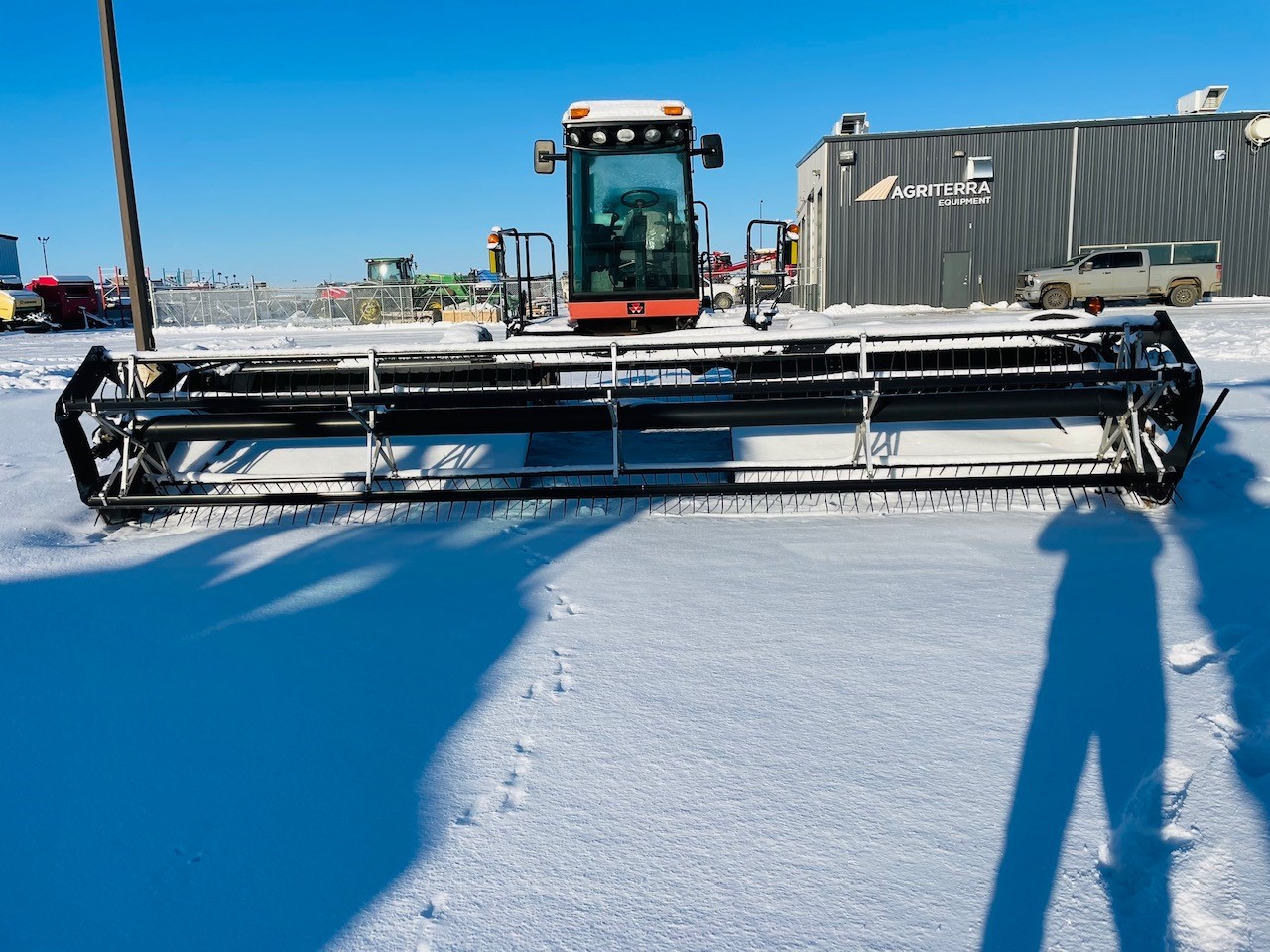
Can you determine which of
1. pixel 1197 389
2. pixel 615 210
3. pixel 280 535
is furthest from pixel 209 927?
pixel 615 210

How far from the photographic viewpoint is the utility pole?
961 centimetres

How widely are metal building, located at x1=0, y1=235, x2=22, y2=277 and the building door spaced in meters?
40.9

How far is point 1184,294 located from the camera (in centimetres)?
2192

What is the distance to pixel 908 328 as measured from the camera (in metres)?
5.20

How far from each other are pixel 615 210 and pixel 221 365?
3420mm

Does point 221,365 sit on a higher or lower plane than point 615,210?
lower

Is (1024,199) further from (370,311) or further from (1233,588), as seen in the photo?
(1233,588)

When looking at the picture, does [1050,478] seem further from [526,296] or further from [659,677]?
[526,296]

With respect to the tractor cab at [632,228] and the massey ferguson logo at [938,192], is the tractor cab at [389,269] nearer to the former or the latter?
the massey ferguson logo at [938,192]

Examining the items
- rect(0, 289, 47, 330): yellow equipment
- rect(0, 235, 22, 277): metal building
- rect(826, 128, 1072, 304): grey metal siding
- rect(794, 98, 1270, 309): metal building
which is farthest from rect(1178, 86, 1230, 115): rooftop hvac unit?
rect(0, 235, 22, 277): metal building

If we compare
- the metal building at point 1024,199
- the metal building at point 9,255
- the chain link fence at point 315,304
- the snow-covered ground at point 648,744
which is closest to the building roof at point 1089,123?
the metal building at point 1024,199

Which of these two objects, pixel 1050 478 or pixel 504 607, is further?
pixel 1050 478

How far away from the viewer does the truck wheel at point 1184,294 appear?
71.8 ft

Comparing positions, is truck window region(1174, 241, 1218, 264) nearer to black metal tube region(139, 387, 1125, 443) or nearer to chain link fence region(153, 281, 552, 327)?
chain link fence region(153, 281, 552, 327)
